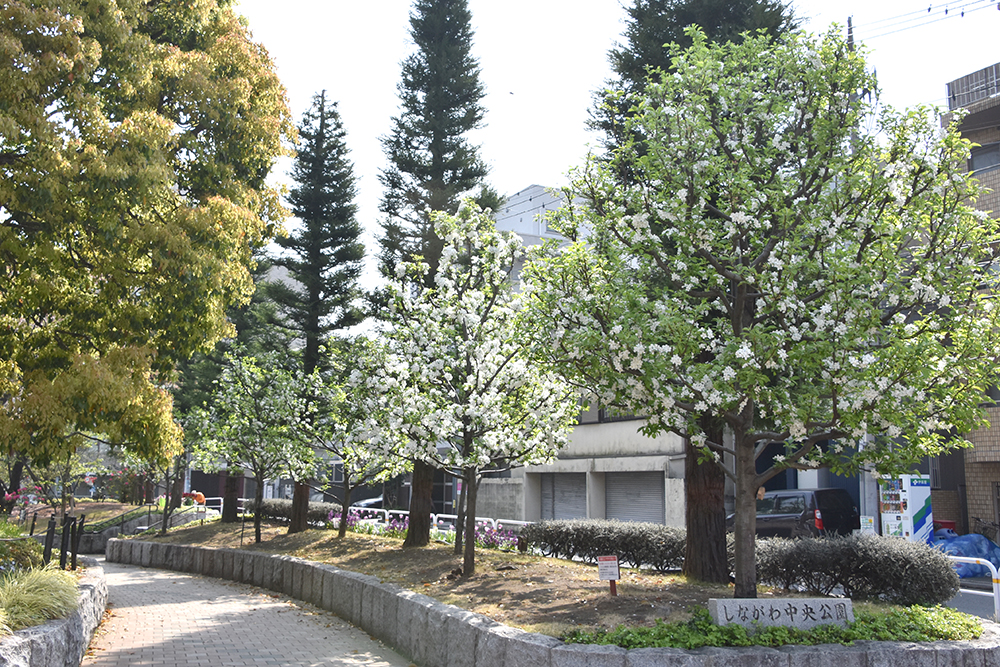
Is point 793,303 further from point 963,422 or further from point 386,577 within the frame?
point 386,577

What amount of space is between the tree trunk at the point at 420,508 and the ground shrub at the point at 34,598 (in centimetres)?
748

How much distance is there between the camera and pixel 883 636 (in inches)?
283

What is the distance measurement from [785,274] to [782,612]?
3176mm

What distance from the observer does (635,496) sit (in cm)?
2586

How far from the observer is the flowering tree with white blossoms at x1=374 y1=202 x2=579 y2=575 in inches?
464

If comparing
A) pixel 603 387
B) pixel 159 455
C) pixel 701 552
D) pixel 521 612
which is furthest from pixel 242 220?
pixel 701 552

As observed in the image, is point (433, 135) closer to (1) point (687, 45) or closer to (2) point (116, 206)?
(1) point (687, 45)

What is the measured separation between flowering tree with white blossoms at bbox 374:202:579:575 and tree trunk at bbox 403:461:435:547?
3.08 meters

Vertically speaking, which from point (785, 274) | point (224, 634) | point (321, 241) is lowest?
point (224, 634)

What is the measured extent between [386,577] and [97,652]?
3.92m

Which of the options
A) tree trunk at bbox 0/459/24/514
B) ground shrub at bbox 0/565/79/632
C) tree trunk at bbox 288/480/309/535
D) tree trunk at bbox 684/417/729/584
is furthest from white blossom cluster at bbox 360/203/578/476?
tree trunk at bbox 0/459/24/514

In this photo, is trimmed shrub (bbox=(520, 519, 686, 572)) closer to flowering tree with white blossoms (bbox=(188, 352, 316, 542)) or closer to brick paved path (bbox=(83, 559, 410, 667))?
brick paved path (bbox=(83, 559, 410, 667))

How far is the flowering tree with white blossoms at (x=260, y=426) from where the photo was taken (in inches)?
773

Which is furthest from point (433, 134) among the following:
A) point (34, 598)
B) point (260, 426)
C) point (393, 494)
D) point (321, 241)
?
point (393, 494)
